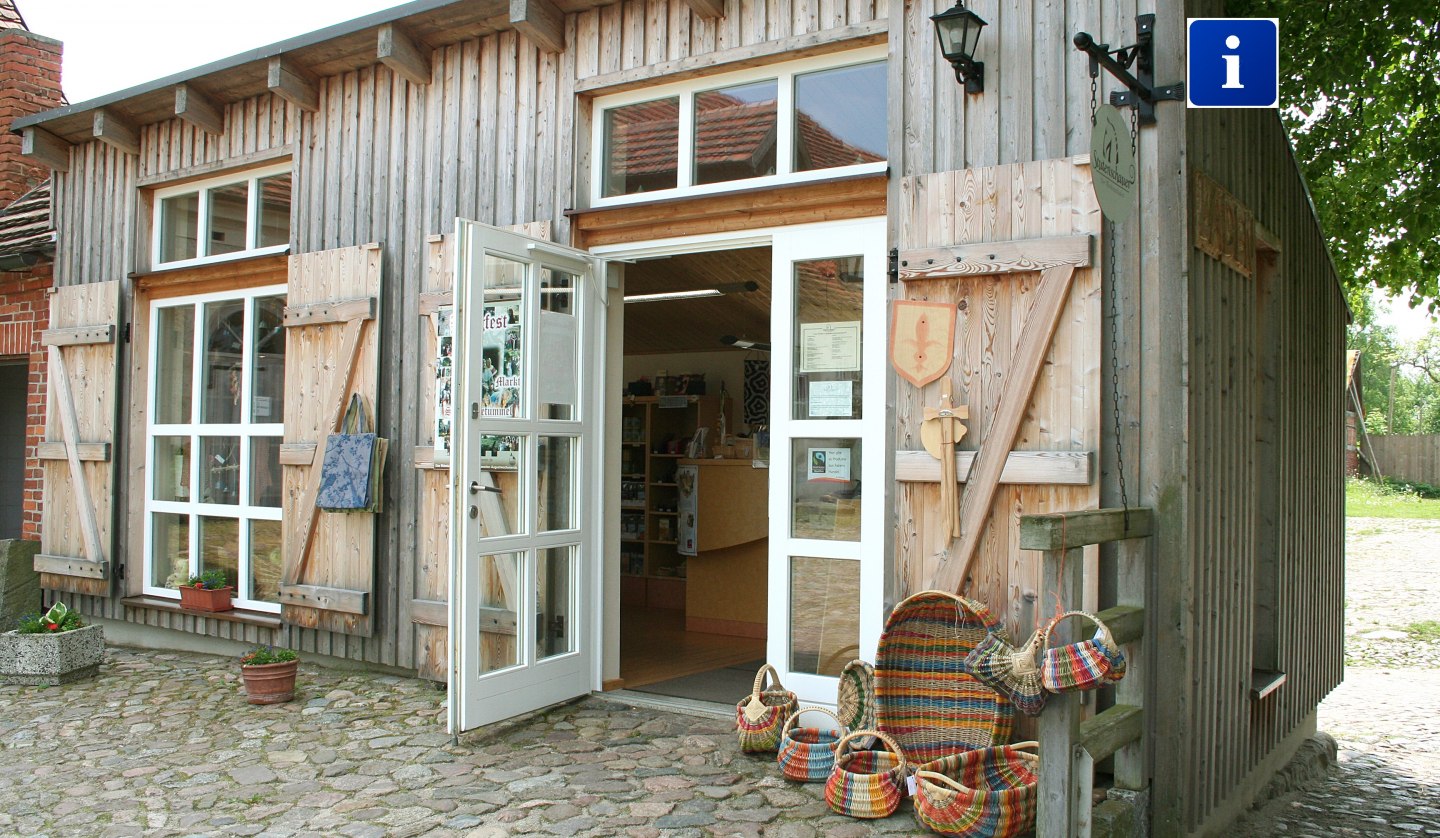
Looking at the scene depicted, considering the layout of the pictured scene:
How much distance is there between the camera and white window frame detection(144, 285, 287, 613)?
713 cm

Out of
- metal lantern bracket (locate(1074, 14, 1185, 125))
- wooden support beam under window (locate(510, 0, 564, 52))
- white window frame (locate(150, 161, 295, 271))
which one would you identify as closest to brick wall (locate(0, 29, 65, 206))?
white window frame (locate(150, 161, 295, 271))

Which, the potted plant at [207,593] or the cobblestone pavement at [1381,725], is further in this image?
the potted plant at [207,593]

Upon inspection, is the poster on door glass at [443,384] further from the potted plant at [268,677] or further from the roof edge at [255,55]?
the roof edge at [255,55]

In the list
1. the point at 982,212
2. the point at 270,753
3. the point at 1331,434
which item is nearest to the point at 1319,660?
the point at 1331,434

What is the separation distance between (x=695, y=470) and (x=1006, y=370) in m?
4.30

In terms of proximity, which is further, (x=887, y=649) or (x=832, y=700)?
(x=832, y=700)

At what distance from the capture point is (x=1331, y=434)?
22.9 ft

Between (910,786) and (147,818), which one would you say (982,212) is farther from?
(147,818)

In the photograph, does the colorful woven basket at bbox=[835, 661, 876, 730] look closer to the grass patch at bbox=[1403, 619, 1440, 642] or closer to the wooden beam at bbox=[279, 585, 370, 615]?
the wooden beam at bbox=[279, 585, 370, 615]

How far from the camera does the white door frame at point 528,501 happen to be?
191 inches

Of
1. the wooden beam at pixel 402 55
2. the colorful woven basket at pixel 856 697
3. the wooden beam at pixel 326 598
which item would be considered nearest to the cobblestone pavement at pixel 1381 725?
the colorful woven basket at pixel 856 697

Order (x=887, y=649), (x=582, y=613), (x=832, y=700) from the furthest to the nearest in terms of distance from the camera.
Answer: (x=582, y=613) < (x=832, y=700) < (x=887, y=649)

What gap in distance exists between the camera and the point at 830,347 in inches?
194

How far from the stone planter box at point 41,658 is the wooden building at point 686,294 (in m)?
0.88
